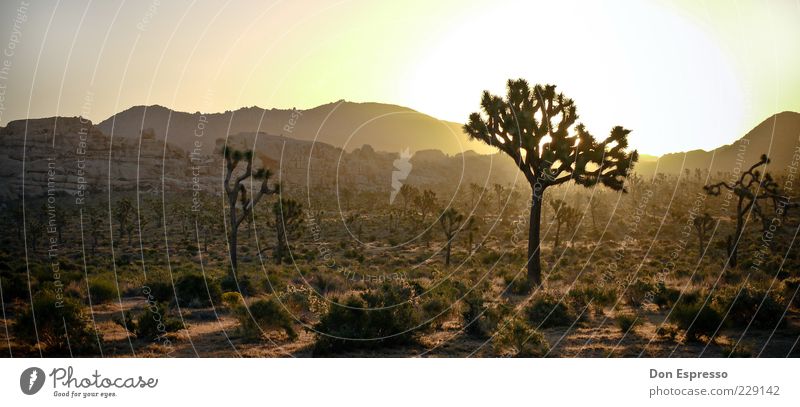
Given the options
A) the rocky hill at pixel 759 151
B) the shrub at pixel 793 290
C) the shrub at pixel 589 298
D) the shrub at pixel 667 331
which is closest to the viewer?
the shrub at pixel 667 331

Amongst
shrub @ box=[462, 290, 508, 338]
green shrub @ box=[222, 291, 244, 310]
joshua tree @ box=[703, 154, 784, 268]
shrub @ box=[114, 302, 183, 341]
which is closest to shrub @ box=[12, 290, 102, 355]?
shrub @ box=[114, 302, 183, 341]

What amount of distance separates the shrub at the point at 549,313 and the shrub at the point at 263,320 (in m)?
6.07

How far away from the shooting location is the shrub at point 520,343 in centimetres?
1223

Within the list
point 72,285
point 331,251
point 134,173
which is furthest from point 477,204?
point 134,173

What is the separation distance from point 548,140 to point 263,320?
41.5ft

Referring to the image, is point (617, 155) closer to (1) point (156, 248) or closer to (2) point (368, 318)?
(2) point (368, 318)

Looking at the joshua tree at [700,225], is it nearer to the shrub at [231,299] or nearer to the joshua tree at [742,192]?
the joshua tree at [742,192]

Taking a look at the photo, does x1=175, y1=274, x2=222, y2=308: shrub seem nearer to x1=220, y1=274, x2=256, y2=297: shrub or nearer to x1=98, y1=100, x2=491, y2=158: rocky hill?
x1=220, y1=274, x2=256, y2=297: shrub

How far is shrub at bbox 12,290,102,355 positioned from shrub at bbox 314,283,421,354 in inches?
185

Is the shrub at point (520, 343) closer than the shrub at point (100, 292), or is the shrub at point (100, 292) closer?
the shrub at point (520, 343)

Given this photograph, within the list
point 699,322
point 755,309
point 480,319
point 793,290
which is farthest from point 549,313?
point 793,290

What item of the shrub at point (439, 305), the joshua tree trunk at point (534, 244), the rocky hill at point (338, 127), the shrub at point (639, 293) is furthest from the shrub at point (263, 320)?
the rocky hill at point (338, 127)

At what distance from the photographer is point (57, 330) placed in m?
12.3

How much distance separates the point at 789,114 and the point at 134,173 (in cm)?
9893
